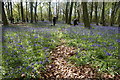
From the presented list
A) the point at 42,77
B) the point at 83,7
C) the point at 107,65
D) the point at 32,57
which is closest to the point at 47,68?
the point at 42,77

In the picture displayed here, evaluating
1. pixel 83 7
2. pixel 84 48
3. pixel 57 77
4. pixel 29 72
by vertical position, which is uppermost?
pixel 83 7

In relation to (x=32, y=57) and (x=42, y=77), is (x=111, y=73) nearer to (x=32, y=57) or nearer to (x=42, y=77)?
(x=42, y=77)

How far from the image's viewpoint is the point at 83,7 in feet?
48.4

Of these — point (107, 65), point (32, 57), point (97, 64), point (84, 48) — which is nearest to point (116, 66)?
point (107, 65)

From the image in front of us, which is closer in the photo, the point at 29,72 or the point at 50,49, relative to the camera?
the point at 29,72

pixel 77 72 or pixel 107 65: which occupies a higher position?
pixel 107 65

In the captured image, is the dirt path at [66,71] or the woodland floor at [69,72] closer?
the woodland floor at [69,72]

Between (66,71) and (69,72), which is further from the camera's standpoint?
(66,71)

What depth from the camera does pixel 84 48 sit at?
6613 millimetres

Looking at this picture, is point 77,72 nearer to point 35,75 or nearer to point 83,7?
point 35,75

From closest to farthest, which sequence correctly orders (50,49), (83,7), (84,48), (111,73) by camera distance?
(111,73)
(84,48)
(50,49)
(83,7)

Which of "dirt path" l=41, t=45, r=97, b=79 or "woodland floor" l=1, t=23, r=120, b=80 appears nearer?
"woodland floor" l=1, t=23, r=120, b=80

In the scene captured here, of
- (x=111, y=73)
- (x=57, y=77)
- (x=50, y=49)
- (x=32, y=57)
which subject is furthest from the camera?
(x=50, y=49)

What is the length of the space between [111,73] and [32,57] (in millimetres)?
3604
